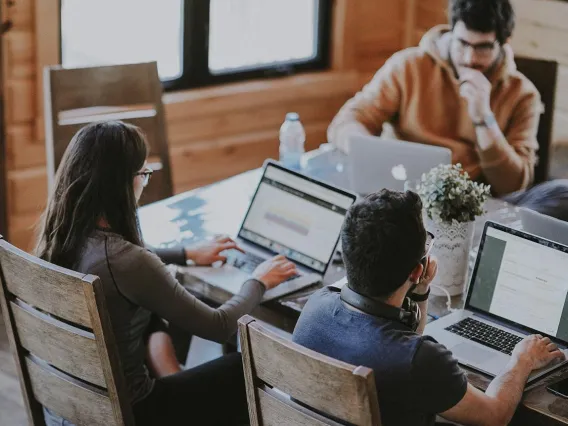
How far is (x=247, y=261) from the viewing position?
2.63 meters

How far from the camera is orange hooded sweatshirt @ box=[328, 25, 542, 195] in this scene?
3.33m

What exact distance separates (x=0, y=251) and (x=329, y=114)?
2974mm

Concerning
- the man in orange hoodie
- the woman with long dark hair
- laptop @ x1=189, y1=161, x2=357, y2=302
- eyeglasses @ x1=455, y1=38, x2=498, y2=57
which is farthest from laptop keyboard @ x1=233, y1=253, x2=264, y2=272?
eyeglasses @ x1=455, y1=38, x2=498, y2=57

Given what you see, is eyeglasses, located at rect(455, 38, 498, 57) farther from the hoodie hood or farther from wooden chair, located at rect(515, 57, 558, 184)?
wooden chair, located at rect(515, 57, 558, 184)

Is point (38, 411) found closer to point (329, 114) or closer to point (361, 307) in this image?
point (361, 307)

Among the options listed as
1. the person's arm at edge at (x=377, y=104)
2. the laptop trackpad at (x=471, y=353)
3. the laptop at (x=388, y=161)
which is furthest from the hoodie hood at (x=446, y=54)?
the laptop trackpad at (x=471, y=353)

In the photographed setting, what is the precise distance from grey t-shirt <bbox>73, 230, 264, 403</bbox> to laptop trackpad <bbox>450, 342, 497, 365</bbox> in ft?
1.67

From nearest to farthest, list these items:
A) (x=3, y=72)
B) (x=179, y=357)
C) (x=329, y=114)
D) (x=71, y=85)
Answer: (x=179, y=357), (x=71, y=85), (x=3, y=72), (x=329, y=114)

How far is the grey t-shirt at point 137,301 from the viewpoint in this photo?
7.13 ft

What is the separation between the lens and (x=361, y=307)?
1832 millimetres

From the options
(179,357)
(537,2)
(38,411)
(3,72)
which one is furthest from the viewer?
(537,2)

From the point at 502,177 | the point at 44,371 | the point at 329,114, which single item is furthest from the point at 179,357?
the point at 329,114

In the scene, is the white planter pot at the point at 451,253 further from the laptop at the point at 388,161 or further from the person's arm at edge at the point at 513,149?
the person's arm at edge at the point at 513,149

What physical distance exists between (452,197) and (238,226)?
69cm
